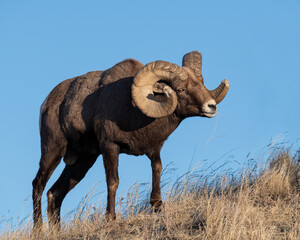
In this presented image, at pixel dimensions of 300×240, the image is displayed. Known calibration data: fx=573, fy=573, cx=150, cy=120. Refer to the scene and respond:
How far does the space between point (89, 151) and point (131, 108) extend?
1486 mm

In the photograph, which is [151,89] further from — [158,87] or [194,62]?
[194,62]

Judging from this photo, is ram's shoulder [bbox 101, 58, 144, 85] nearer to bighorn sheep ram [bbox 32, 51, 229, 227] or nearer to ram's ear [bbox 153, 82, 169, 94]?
bighorn sheep ram [bbox 32, 51, 229, 227]

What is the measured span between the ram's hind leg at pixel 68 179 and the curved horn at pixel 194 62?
2672mm

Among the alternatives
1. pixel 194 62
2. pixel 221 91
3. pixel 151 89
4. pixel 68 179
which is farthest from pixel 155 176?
pixel 68 179

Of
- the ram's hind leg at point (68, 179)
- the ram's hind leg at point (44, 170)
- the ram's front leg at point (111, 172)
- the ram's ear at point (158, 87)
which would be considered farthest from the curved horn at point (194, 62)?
the ram's hind leg at point (44, 170)

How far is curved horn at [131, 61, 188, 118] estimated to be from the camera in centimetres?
873

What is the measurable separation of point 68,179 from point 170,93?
10.2ft

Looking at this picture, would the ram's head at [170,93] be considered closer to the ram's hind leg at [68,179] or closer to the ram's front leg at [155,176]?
the ram's front leg at [155,176]

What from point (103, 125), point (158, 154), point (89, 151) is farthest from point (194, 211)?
point (89, 151)

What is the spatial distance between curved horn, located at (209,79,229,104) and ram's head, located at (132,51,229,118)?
0.41 metres

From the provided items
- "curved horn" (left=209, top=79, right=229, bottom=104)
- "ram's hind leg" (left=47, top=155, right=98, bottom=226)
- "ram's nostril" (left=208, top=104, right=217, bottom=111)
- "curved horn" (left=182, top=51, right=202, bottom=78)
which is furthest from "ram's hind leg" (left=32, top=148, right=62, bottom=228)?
"ram's nostril" (left=208, top=104, right=217, bottom=111)

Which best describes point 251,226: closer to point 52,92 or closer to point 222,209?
point 222,209

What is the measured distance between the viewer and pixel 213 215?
7051 mm

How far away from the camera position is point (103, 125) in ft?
30.4
